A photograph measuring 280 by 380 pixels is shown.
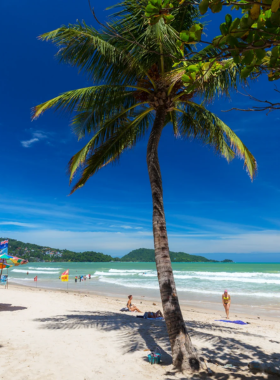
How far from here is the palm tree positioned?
15.2 ft

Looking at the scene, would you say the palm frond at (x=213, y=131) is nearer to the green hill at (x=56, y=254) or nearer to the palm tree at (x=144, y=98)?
the palm tree at (x=144, y=98)

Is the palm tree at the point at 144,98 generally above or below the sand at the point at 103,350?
above

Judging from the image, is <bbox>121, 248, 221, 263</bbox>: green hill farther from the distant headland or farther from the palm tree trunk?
the palm tree trunk

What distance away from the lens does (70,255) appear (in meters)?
151

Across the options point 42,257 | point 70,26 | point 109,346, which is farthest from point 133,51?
point 42,257

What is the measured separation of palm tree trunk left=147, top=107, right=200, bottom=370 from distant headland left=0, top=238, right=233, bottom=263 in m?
122

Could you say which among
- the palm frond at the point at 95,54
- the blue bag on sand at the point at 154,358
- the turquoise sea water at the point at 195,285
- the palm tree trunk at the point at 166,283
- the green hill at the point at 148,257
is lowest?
the green hill at the point at 148,257

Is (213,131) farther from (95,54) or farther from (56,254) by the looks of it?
(56,254)

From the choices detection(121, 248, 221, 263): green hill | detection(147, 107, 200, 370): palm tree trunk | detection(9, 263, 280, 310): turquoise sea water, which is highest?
detection(147, 107, 200, 370): palm tree trunk

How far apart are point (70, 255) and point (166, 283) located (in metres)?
157

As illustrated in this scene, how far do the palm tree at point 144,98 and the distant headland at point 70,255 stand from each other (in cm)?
12001

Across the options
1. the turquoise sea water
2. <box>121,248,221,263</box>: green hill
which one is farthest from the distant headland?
the turquoise sea water

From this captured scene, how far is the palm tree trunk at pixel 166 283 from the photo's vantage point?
423cm

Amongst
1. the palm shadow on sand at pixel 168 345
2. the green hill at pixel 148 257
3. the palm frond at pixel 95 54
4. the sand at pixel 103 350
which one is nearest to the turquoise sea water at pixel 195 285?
the palm shadow on sand at pixel 168 345
